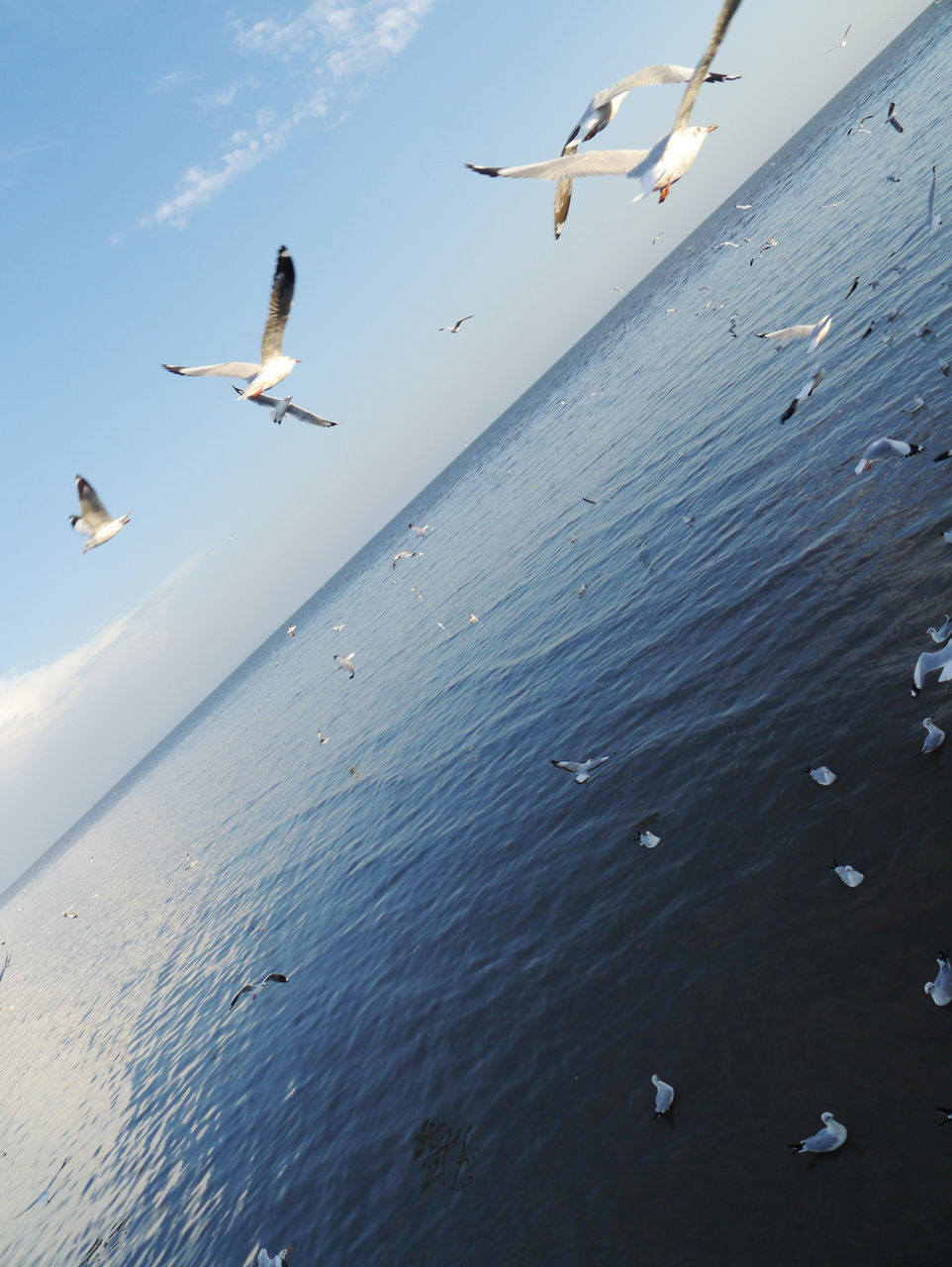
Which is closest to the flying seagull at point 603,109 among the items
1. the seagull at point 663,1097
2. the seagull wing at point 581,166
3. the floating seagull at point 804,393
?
the seagull wing at point 581,166

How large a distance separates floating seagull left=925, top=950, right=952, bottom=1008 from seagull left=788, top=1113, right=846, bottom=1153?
163 cm

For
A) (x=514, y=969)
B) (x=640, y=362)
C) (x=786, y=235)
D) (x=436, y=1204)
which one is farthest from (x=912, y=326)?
(x=640, y=362)

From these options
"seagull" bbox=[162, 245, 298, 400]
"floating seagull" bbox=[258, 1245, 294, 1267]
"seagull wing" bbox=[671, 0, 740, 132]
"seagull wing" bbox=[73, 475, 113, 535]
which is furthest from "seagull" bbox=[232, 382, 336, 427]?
"floating seagull" bbox=[258, 1245, 294, 1267]

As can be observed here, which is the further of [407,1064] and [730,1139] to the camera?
[407,1064]

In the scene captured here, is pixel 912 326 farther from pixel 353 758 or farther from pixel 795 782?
pixel 353 758

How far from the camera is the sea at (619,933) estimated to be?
7.72 m

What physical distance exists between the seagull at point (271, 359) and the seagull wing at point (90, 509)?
4406 millimetres

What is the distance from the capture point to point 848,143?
9238cm

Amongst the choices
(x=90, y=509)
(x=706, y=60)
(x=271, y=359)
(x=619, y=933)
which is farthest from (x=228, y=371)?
(x=619, y=933)

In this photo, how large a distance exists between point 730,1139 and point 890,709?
21.5 ft

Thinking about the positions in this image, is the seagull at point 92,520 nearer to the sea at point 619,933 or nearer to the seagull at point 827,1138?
the sea at point 619,933

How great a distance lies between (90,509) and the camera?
1488 centimetres

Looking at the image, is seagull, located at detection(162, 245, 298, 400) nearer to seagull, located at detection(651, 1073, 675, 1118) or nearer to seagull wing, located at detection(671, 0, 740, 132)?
seagull wing, located at detection(671, 0, 740, 132)

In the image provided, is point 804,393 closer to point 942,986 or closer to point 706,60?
point 706,60
